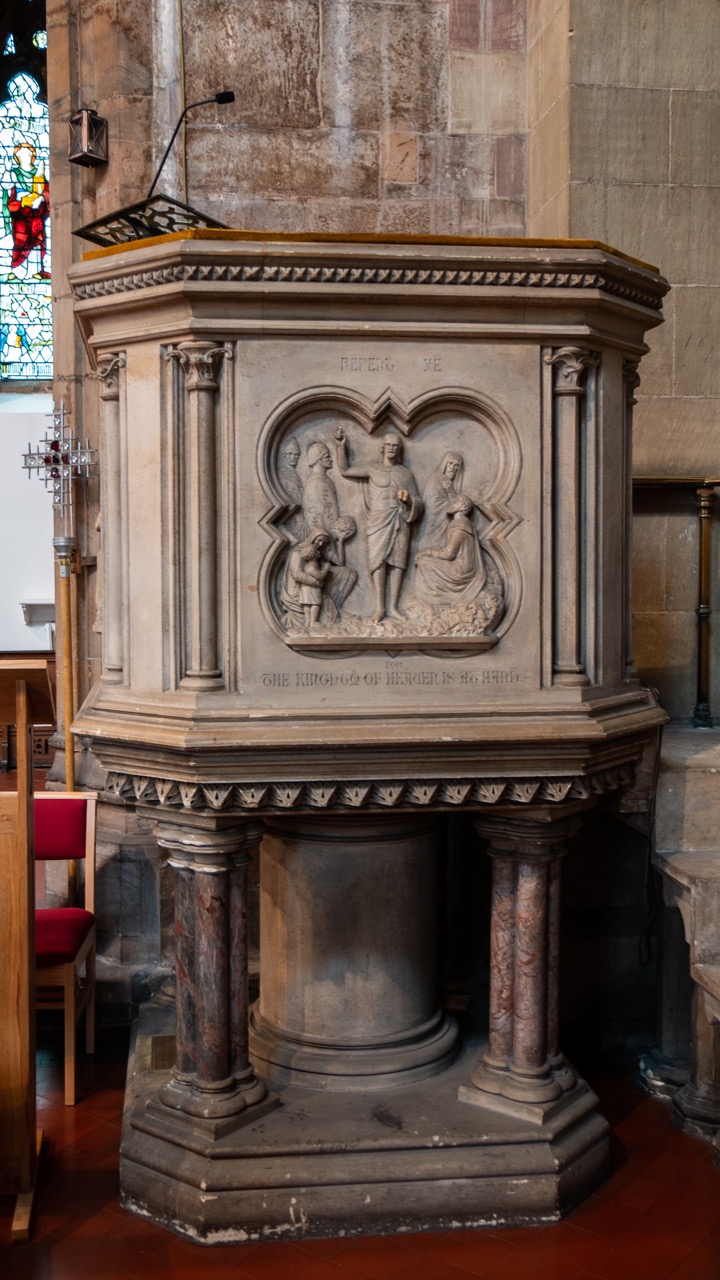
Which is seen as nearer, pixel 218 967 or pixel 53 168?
pixel 218 967

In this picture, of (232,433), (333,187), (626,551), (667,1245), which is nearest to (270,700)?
(232,433)

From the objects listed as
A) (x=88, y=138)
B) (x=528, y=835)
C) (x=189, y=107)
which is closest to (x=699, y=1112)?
(x=528, y=835)

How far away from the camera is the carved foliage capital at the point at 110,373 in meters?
3.62

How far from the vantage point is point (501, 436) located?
3.56m

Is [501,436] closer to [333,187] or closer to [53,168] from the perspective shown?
[333,187]

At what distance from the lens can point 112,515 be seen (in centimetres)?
370

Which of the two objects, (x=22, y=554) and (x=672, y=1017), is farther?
(x=22, y=554)

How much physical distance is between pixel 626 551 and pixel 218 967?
5.75ft

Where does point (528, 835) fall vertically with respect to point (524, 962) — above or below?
above

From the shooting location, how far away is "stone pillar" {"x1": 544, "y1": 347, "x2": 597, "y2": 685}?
3570mm

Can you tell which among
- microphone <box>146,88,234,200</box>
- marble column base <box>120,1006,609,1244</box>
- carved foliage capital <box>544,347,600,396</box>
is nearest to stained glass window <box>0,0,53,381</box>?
microphone <box>146,88,234,200</box>

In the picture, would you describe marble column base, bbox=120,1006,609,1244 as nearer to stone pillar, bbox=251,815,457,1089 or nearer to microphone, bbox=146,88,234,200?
stone pillar, bbox=251,815,457,1089

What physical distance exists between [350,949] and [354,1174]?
0.68m

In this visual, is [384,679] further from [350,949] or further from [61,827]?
[61,827]
